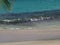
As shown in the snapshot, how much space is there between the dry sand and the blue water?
212mm

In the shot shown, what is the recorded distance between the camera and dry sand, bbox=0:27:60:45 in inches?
125

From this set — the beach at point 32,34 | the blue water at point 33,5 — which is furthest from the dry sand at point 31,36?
the blue water at point 33,5

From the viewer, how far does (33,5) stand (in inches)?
127

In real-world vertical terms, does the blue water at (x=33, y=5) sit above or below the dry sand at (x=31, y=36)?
above

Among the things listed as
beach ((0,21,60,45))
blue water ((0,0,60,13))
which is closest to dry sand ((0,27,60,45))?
beach ((0,21,60,45))

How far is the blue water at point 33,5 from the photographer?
3201 mm

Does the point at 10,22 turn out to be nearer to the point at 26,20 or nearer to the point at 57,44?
the point at 26,20

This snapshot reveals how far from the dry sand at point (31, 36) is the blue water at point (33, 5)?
0.70 ft

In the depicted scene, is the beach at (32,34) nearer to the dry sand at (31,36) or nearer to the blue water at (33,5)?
the dry sand at (31,36)

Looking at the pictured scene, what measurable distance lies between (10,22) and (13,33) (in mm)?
119

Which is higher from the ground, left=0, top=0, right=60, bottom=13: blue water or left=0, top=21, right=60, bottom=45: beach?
left=0, top=0, right=60, bottom=13: blue water

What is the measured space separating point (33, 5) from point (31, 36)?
0.32 metres

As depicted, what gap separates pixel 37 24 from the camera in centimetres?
326

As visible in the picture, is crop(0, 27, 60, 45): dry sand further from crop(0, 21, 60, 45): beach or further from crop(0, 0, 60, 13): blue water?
crop(0, 0, 60, 13): blue water
